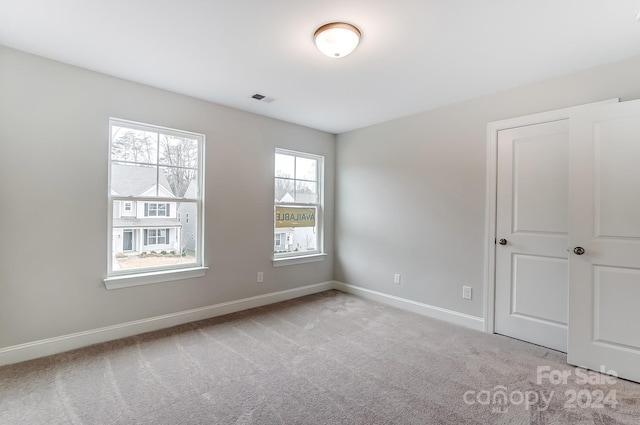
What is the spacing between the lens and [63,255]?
2.53 m

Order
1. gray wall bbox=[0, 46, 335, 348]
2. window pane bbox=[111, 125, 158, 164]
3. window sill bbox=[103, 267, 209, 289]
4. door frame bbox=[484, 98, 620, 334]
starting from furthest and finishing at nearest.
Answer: door frame bbox=[484, 98, 620, 334] → window pane bbox=[111, 125, 158, 164] → window sill bbox=[103, 267, 209, 289] → gray wall bbox=[0, 46, 335, 348]

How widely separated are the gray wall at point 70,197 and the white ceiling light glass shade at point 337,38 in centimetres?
184

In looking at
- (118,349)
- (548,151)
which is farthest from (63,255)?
(548,151)

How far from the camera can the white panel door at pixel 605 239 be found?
7.09ft

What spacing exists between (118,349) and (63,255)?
0.94 metres

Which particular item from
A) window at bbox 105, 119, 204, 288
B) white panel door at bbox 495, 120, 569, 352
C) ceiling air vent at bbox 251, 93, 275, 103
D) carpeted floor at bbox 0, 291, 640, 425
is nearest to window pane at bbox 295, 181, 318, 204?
ceiling air vent at bbox 251, 93, 275, 103

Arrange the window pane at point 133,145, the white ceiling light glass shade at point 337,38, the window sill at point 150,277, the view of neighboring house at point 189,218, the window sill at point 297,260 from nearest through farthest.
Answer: the white ceiling light glass shade at point 337,38 → the window sill at point 150,277 → the window pane at point 133,145 → the view of neighboring house at point 189,218 → the window sill at point 297,260

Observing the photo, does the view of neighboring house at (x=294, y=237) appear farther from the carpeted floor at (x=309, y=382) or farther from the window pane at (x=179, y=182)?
the carpeted floor at (x=309, y=382)

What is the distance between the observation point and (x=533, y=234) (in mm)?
2777

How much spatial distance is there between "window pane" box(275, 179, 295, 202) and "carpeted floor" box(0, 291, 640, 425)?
179 cm

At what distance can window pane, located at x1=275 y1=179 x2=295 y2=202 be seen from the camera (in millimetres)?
4088

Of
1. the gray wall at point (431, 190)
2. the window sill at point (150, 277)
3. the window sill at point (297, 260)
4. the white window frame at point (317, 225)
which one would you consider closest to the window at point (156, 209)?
the window sill at point (150, 277)

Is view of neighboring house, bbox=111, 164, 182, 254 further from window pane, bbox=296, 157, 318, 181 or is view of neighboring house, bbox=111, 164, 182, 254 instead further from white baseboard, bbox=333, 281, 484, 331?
white baseboard, bbox=333, 281, 484, 331

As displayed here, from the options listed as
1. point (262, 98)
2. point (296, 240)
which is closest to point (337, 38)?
point (262, 98)
